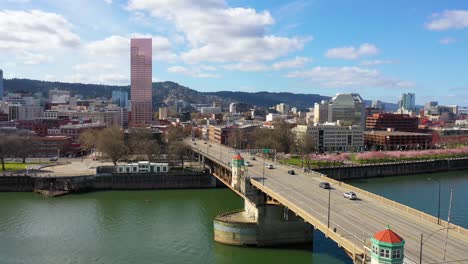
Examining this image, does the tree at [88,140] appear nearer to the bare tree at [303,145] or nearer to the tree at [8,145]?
the tree at [8,145]

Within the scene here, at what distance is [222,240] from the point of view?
120 ft

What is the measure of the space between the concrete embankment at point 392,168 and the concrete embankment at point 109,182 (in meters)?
23.0

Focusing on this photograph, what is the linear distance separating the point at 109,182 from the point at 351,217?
42615mm

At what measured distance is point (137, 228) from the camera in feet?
135

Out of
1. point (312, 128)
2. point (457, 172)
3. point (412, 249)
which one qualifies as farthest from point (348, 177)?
point (412, 249)

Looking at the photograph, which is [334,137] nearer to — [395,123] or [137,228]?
[395,123]

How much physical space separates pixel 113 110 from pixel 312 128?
85.8 m

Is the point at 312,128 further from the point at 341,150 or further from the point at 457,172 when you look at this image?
the point at 457,172

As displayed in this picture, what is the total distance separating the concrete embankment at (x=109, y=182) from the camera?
59.1 metres

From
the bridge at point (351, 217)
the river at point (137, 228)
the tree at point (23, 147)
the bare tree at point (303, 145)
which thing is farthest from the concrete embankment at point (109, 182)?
the bare tree at point (303, 145)

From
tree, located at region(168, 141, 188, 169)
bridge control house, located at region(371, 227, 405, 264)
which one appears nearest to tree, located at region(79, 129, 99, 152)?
tree, located at region(168, 141, 188, 169)

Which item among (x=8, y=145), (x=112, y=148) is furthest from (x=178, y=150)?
(x=8, y=145)

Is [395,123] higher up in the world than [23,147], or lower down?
higher up

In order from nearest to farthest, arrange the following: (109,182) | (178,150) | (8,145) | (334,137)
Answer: (109,182)
(8,145)
(178,150)
(334,137)
